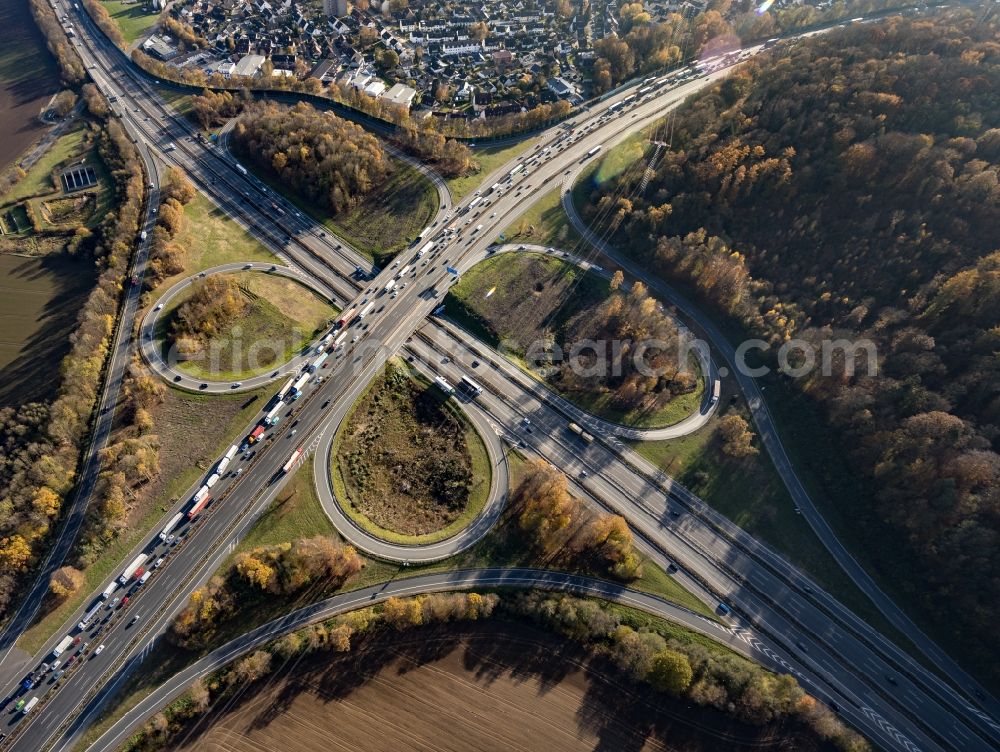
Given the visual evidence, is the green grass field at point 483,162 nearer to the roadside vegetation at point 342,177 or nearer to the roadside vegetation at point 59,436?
the roadside vegetation at point 342,177

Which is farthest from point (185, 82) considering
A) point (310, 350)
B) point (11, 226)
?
point (310, 350)

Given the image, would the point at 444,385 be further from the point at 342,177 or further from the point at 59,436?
the point at 59,436

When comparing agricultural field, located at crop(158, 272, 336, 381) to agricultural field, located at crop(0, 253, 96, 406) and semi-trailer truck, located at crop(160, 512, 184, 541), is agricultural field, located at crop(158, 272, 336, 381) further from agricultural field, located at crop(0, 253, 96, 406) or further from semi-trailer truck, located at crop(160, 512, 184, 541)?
semi-trailer truck, located at crop(160, 512, 184, 541)

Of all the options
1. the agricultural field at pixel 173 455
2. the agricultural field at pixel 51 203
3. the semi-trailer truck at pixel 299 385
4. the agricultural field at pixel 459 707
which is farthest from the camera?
the agricultural field at pixel 51 203

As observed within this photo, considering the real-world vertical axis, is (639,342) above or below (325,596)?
above

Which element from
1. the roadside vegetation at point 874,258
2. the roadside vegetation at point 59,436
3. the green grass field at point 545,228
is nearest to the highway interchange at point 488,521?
the roadside vegetation at point 59,436

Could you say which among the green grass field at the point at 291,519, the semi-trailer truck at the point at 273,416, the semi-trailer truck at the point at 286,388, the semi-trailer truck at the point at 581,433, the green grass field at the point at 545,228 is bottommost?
the green grass field at the point at 291,519

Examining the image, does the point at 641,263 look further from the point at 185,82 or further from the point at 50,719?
the point at 185,82

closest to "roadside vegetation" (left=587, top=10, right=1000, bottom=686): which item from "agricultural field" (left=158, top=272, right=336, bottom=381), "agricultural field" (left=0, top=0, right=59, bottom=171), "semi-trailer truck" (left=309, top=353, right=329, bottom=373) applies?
"agricultural field" (left=158, top=272, right=336, bottom=381)
